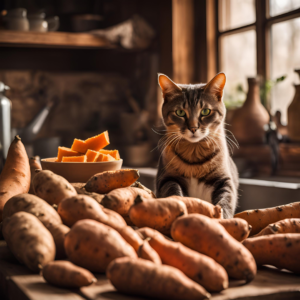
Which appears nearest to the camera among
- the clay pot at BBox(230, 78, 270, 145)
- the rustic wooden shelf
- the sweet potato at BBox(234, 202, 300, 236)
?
the sweet potato at BBox(234, 202, 300, 236)

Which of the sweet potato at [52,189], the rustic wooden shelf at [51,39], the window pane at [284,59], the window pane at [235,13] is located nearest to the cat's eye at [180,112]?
the sweet potato at [52,189]

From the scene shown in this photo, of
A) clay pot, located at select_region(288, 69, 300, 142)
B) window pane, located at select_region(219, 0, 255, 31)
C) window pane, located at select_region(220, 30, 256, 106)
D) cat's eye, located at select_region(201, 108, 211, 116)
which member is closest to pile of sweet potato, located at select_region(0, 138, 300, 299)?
cat's eye, located at select_region(201, 108, 211, 116)

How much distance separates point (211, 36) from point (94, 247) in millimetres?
3094

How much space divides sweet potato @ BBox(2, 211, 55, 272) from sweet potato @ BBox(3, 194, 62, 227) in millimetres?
28

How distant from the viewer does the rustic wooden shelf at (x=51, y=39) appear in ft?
10.5

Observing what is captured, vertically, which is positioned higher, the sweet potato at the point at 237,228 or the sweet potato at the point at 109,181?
the sweet potato at the point at 109,181

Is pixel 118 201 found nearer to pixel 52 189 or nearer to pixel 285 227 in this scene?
pixel 52 189

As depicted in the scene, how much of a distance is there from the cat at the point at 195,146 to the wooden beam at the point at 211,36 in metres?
2.10

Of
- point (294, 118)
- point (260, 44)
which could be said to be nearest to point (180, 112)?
point (294, 118)

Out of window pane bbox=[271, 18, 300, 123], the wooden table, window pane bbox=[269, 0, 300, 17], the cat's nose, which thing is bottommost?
the wooden table

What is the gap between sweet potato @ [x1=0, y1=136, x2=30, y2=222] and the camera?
3.42 ft

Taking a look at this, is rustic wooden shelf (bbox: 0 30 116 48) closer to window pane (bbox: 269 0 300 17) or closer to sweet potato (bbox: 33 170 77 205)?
window pane (bbox: 269 0 300 17)

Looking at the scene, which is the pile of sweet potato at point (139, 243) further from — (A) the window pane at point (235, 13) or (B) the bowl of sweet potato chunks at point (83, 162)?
(A) the window pane at point (235, 13)

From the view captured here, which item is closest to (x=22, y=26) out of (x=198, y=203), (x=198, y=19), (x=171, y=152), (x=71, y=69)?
(x=71, y=69)
